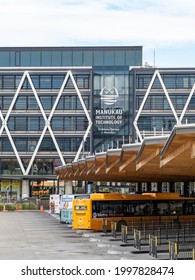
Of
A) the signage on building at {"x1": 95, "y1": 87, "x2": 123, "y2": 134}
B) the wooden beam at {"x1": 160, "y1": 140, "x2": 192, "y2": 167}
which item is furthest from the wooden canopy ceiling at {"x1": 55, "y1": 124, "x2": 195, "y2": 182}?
the signage on building at {"x1": 95, "y1": 87, "x2": 123, "y2": 134}

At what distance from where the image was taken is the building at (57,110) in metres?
110

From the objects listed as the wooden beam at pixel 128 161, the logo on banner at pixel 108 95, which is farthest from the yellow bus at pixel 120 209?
the logo on banner at pixel 108 95

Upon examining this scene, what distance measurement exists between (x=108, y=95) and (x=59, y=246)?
72.1 m

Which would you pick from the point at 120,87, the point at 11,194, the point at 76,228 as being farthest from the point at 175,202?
the point at 11,194

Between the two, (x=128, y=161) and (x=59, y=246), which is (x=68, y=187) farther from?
(x=59, y=246)

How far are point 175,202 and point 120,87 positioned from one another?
58906mm

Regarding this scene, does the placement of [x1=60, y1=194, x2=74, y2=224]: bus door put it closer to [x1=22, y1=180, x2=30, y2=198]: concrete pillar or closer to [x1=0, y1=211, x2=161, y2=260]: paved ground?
[x1=0, y1=211, x2=161, y2=260]: paved ground

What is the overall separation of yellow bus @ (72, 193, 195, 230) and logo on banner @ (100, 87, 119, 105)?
57657 millimetres

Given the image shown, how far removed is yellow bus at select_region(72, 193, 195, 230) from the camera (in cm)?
4838

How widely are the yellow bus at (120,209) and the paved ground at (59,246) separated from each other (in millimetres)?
1146

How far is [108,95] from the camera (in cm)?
10944


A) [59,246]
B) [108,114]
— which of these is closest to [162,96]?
[108,114]

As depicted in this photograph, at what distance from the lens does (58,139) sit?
112 meters
